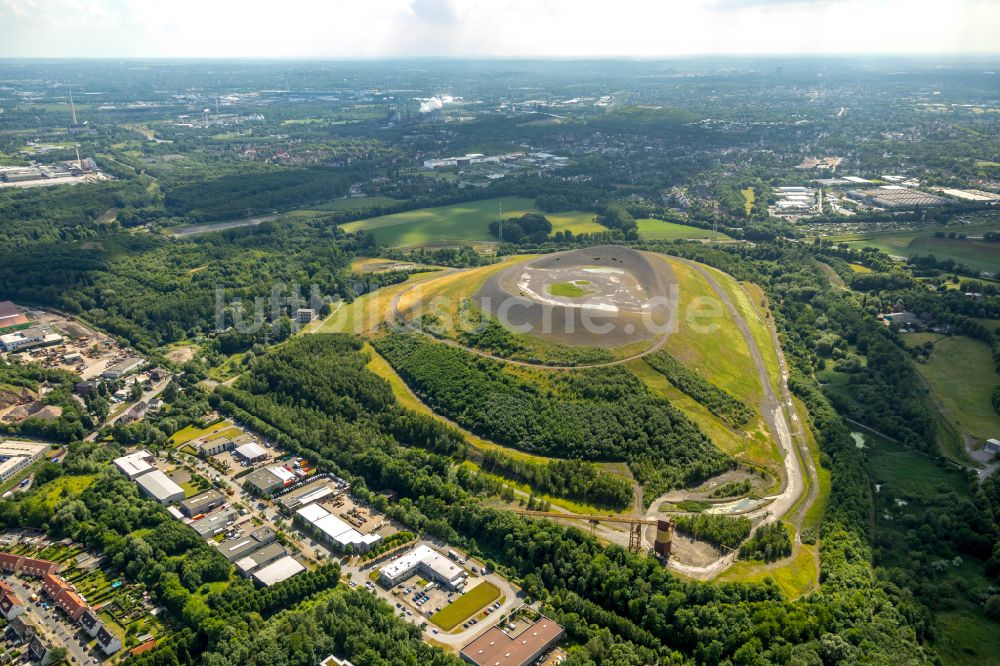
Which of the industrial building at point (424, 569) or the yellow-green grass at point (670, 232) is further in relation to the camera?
the yellow-green grass at point (670, 232)

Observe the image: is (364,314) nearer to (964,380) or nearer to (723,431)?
(723,431)

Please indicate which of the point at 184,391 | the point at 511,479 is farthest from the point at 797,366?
the point at 184,391

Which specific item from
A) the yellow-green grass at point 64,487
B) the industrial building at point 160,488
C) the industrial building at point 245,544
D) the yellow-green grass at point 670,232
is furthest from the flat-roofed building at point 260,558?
the yellow-green grass at point 670,232

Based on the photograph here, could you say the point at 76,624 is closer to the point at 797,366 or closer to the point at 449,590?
the point at 449,590

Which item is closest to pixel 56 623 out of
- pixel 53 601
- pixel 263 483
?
pixel 53 601

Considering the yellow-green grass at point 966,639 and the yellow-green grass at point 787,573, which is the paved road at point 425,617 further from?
the yellow-green grass at point 966,639
